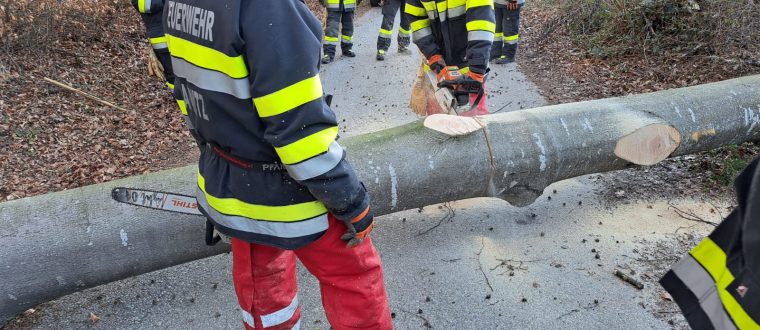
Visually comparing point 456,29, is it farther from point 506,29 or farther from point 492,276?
point 506,29

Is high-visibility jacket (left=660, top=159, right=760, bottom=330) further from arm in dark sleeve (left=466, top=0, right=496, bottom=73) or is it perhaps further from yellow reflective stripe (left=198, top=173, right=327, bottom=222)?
arm in dark sleeve (left=466, top=0, right=496, bottom=73)

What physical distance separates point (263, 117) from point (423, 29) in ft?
8.22

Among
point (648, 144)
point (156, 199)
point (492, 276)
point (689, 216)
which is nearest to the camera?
point (156, 199)

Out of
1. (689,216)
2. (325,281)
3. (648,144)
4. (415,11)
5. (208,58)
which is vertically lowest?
(689,216)

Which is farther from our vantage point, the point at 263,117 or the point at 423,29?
the point at 423,29

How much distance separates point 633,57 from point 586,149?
3.83 metres

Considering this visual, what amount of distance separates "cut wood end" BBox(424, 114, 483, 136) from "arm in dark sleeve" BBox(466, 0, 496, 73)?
619 millimetres

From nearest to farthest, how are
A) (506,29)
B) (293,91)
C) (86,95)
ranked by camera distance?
(293,91) → (86,95) → (506,29)

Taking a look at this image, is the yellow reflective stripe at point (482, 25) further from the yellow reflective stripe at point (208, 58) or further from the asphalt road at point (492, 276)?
the yellow reflective stripe at point (208, 58)

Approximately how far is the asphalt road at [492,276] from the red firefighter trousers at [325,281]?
64 cm

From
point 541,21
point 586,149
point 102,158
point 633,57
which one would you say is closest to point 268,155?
point 586,149

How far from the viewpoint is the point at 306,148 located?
152 cm

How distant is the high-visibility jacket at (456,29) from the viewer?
3312 mm

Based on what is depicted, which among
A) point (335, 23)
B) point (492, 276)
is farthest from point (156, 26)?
point (335, 23)
